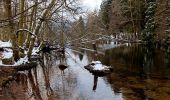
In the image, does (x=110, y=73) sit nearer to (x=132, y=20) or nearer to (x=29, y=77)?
(x=29, y=77)

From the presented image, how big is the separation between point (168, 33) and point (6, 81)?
80.4 feet

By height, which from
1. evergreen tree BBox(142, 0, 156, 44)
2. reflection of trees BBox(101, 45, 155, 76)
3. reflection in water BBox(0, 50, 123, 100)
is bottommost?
reflection in water BBox(0, 50, 123, 100)

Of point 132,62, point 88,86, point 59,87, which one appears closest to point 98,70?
point 88,86


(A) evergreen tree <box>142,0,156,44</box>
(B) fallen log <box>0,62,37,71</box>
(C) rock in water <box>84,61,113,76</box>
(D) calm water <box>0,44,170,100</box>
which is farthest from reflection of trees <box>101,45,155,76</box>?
(A) evergreen tree <box>142,0,156,44</box>

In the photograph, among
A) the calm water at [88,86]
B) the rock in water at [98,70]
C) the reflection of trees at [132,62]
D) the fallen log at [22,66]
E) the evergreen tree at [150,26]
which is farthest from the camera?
the evergreen tree at [150,26]

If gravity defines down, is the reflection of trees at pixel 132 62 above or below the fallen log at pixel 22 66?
below

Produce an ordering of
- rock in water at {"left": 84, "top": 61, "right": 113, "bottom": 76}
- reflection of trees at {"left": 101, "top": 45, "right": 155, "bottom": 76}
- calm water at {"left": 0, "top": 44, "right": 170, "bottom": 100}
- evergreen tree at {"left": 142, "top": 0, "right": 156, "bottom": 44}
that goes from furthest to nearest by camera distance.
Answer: evergreen tree at {"left": 142, "top": 0, "right": 156, "bottom": 44}
reflection of trees at {"left": 101, "top": 45, "right": 155, "bottom": 76}
rock in water at {"left": 84, "top": 61, "right": 113, "bottom": 76}
calm water at {"left": 0, "top": 44, "right": 170, "bottom": 100}

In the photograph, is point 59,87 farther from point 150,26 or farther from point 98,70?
point 150,26

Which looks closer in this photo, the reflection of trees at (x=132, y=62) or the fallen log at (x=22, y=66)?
the fallen log at (x=22, y=66)

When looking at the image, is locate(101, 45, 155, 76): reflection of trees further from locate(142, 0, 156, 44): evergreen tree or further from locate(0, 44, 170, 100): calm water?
locate(142, 0, 156, 44): evergreen tree

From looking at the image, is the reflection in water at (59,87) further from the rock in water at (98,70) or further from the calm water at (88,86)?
the rock in water at (98,70)

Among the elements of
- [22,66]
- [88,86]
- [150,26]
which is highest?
[150,26]

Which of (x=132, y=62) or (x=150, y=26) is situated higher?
(x=150, y=26)

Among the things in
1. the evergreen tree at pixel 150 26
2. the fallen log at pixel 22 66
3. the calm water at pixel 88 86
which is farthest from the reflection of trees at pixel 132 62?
the evergreen tree at pixel 150 26
